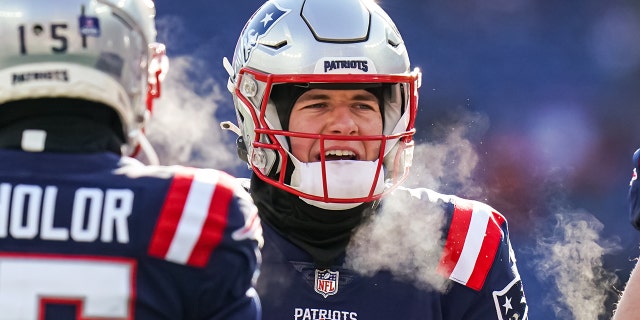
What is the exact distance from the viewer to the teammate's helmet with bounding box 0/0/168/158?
142 cm

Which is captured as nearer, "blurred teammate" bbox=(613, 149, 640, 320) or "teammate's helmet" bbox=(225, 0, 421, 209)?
"blurred teammate" bbox=(613, 149, 640, 320)

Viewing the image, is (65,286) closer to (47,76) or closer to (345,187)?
(47,76)

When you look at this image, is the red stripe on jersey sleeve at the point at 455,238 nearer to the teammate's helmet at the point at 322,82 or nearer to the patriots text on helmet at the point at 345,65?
the teammate's helmet at the point at 322,82

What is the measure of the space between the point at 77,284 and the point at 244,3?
296 centimetres

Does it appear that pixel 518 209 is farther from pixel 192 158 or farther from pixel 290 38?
pixel 290 38

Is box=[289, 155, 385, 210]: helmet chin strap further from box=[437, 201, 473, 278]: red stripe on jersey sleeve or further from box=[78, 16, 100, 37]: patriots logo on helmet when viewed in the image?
box=[78, 16, 100, 37]: patriots logo on helmet

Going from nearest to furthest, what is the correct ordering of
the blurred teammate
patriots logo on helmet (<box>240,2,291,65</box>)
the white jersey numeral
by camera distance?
the white jersey numeral, the blurred teammate, patriots logo on helmet (<box>240,2,291,65</box>)

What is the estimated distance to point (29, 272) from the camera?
135cm

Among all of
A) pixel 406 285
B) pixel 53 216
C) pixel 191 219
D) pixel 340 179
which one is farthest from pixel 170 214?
pixel 406 285

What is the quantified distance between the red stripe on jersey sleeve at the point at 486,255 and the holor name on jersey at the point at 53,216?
1.11m

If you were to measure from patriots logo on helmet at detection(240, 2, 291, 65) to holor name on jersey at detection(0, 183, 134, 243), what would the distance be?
3.71 feet

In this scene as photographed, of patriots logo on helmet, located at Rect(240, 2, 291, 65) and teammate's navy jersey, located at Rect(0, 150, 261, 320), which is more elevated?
patriots logo on helmet, located at Rect(240, 2, 291, 65)

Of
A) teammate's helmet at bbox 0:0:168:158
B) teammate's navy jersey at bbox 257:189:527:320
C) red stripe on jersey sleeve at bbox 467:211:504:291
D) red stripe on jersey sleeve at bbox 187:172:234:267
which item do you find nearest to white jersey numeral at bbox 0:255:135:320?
red stripe on jersey sleeve at bbox 187:172:234:267

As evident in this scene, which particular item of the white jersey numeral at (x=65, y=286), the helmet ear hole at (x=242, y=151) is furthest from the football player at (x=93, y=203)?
the helmet ear hole at (x=242, y=151)
